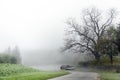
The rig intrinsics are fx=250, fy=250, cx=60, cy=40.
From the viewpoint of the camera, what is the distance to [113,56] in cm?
6081

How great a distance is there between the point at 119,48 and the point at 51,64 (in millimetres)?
22471

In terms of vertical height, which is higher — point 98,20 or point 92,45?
point 98,20

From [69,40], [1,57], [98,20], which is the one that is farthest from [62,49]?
[1,57]

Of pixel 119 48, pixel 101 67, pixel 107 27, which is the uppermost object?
pixel 107 27

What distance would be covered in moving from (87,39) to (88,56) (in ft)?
15.1

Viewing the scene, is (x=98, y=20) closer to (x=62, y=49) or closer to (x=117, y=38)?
(x=117, y=38)

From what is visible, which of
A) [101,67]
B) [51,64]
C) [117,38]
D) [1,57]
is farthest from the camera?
[51,64]

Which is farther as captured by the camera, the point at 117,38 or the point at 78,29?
the point at 78,29

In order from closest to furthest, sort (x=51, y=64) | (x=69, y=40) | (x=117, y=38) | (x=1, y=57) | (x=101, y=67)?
(x=1, y=57) → (x=101, y=67) → (x=117, y=38) → (x=69, y=40) → (x=51, y=64)

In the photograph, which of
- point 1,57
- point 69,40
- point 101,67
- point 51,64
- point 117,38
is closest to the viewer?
point 1,57

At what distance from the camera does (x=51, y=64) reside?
7262 centimetres

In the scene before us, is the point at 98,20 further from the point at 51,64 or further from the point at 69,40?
the point at 51,64

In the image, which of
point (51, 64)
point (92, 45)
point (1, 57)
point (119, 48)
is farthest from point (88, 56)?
point (1, 57)

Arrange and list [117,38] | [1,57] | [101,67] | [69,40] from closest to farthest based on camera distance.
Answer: [1,57], [101,67], [117,38], [69,40]
